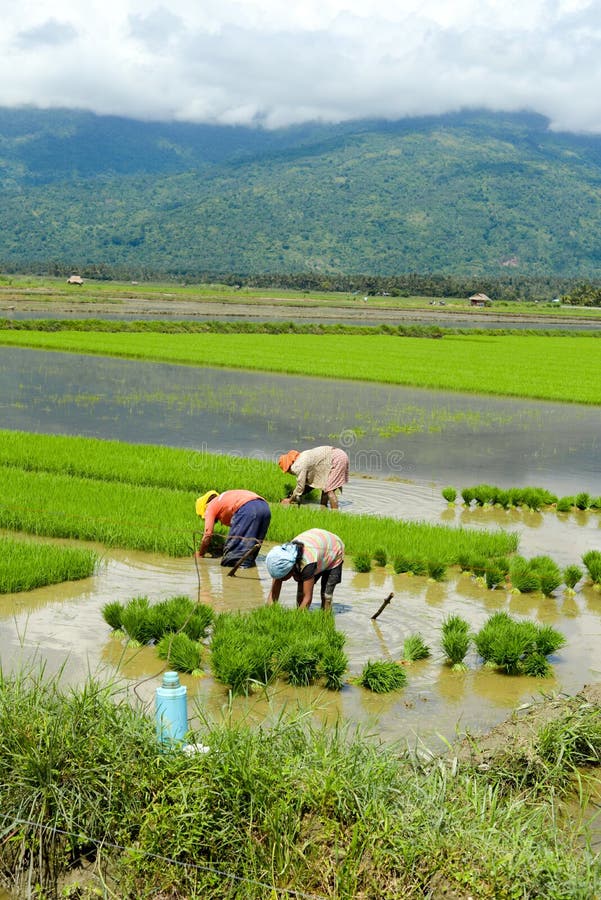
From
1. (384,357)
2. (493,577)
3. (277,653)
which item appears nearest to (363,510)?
(493,577)

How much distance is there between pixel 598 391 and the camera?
2370 cm

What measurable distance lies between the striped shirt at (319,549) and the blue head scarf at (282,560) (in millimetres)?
154

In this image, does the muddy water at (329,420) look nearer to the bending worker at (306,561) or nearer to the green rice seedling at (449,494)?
the green rice seedling at (449,494)

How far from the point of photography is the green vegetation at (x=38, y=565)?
707 centimetres

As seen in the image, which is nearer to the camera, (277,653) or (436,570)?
(277,653)

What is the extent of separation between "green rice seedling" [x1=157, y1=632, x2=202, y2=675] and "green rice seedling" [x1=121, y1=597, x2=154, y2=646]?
305 mm

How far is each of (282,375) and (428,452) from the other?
1176cm

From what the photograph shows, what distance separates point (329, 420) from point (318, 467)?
8104mm

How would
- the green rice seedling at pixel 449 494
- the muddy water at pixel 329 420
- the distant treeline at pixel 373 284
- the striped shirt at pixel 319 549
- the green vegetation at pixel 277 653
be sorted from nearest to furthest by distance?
the green vegetation at pixel 277 653 → the striped shirt at pixel 319 549 → the green rice seedling at pixel 449 494 → the muddy water at pixel 329 420 → the distant treeline at pixel 373 284

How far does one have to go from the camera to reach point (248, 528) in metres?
7.50

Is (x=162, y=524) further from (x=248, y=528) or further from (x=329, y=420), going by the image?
(x=329, y=420)

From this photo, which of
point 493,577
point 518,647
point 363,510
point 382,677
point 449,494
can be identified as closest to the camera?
point 382,677

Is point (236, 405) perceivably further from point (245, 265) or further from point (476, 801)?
point (245, 265)

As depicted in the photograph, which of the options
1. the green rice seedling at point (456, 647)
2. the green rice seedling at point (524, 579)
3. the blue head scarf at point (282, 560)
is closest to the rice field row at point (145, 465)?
the green rice seedling at point (524, 579)
